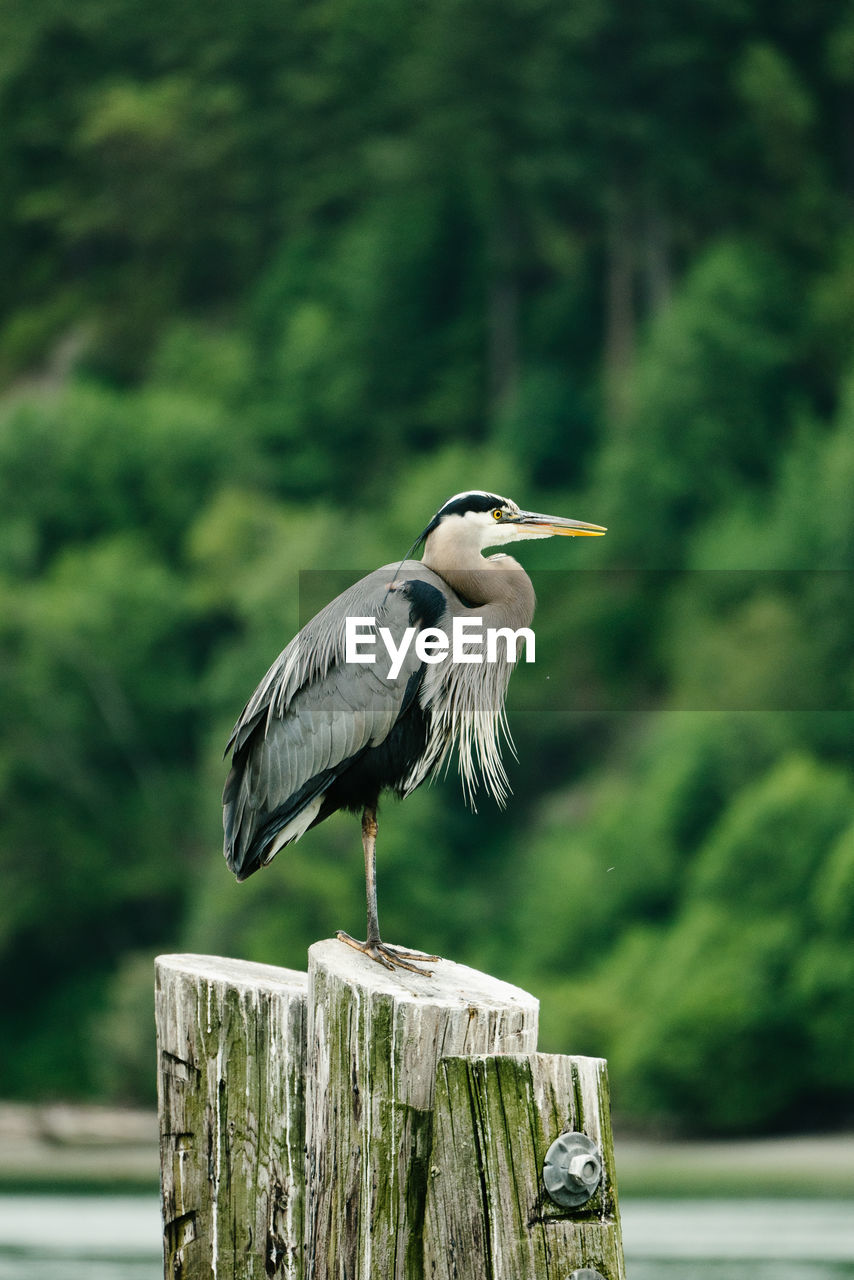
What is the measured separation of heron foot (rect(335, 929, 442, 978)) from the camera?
443 centimetres

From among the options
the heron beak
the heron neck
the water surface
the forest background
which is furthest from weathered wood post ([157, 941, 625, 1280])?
the forest background

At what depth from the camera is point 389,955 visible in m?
4.62

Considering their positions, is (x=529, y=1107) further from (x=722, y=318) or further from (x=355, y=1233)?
(x=722, y=318)

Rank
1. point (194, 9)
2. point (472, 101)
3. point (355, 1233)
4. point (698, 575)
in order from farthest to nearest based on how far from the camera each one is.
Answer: point (194, 9)
point (472, 101)
point (698, 575)
point (355, 1233)

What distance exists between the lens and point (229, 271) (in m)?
48.2

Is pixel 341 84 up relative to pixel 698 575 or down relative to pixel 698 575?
up

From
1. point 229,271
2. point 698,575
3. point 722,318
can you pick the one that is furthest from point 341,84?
point 698,575

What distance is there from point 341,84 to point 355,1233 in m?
46.1

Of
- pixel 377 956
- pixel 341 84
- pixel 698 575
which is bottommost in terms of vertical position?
pixel 377 956

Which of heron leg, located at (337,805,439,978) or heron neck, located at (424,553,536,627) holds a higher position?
heron neck, located at (424,553,536,627)

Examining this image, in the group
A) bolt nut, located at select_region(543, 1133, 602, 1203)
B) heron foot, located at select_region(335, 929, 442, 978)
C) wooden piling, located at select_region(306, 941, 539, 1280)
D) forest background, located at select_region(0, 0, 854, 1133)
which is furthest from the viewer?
forest background, located at select_region(0, 0, 854, 1133)

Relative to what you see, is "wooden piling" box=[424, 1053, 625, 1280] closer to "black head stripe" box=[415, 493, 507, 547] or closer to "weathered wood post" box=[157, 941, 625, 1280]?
"weathered wood post" box=[157, 941, 625, 1280]
